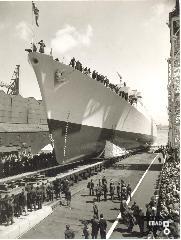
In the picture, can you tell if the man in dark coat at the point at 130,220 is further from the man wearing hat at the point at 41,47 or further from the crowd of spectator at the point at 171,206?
the man wearing hat at the point at 41,47

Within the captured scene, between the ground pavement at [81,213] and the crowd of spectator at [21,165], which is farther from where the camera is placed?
the crowd of spectator at [21,165]

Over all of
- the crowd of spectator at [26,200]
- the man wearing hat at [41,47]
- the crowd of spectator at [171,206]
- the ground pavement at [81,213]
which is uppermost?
the man wearing hat at [41,47]

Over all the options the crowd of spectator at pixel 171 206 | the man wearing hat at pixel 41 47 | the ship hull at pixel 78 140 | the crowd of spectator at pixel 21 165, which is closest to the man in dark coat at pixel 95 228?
the crowd of spectator at pixel 171 206

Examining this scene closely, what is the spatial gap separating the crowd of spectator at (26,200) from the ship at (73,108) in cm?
487

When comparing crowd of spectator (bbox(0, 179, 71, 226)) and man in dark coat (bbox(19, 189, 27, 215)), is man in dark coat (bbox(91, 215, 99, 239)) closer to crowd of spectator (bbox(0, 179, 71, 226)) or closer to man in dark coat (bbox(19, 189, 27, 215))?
crowd of spectator (bbox(0, 179, 71, 226))

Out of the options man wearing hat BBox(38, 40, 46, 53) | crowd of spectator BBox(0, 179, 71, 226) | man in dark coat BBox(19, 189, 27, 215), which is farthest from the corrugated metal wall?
man in dark coat BBox(19, 189, 27, 215)

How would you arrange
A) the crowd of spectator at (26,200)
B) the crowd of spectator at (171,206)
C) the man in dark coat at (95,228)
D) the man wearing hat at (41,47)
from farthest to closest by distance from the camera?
the man wearing hat at (41,47) → the crowd of spectator at (26,200) → the man in dark coat at (95,228) → the crowd of spectator at (171,206)

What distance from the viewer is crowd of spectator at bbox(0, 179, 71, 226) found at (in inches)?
403

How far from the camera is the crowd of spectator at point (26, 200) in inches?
403

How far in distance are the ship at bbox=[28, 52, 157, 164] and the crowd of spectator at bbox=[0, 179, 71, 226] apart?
4.87 meters

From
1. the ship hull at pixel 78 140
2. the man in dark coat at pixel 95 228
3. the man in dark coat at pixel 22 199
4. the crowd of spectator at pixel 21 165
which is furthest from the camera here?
the crowd of spectator at pixel 21 165

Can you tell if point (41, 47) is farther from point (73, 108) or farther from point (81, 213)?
point (81, 213)

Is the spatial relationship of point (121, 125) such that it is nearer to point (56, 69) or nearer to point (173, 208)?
point (56, 69)

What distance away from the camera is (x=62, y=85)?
1866 centimetres
